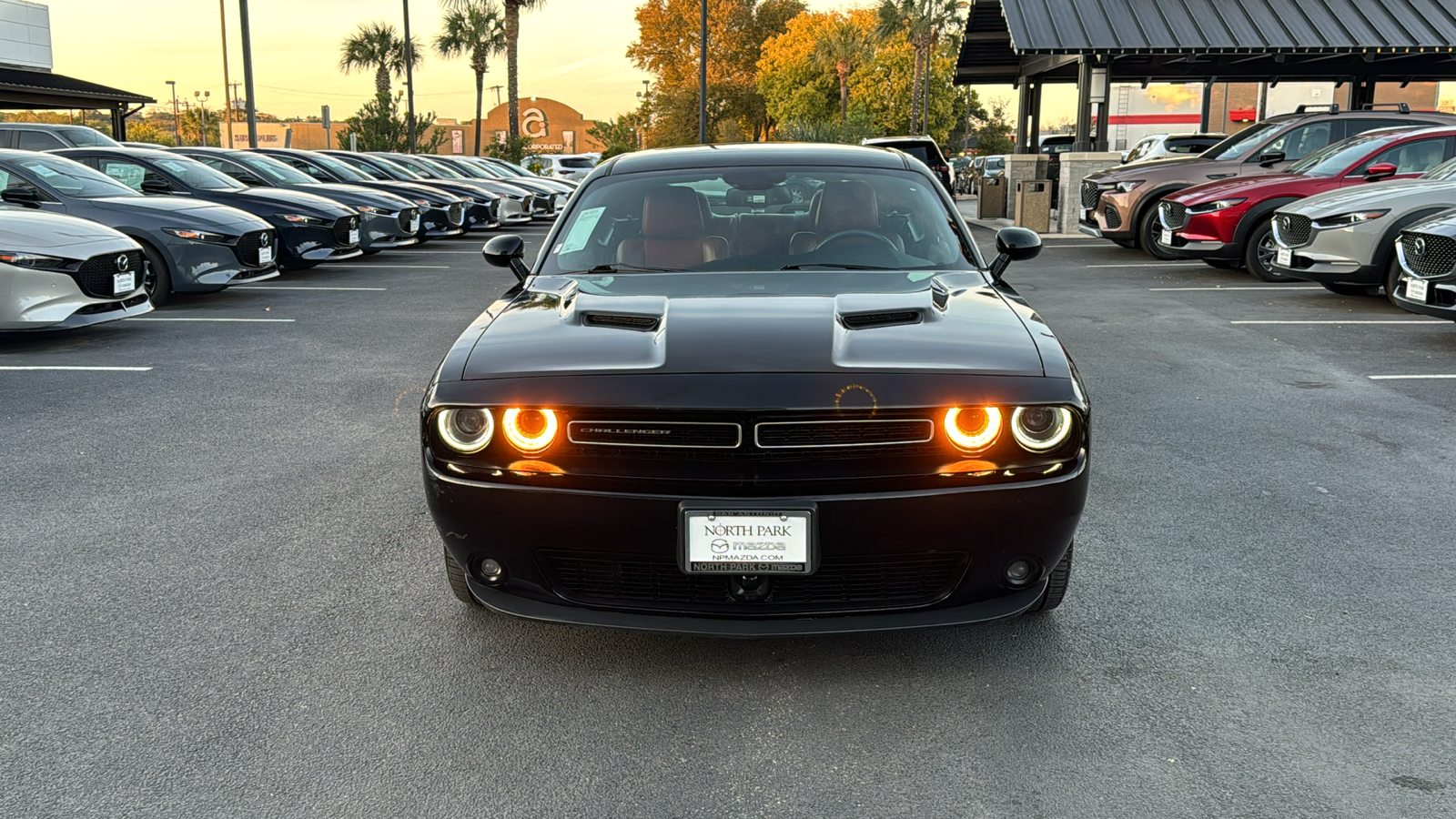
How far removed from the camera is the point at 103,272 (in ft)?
28.3

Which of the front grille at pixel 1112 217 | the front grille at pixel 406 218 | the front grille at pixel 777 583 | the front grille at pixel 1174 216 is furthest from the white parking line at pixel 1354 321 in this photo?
the front grille at pixel 406 218

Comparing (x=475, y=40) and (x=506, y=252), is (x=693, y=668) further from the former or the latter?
(x=475, y=40)

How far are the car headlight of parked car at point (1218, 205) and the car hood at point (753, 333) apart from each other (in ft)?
34.0

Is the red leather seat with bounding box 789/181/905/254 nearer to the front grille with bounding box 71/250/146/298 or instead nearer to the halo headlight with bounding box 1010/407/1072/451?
the halo headlight with bounding box 1010/407/1072/451

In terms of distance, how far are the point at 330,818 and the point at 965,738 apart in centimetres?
146

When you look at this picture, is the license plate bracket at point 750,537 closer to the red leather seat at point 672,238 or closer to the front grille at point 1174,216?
the red leather seat at point 672,238

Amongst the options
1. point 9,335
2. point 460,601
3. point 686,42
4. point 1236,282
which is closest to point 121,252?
point 9,335

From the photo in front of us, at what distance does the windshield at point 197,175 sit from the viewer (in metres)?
12.9

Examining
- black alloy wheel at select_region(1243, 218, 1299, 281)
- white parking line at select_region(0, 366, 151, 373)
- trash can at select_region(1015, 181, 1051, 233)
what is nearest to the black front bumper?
white parking line at select_region(0, 366, 151, 373)

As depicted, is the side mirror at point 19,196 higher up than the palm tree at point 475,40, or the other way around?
the palm tree at point 475,40

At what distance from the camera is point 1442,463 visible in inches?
212

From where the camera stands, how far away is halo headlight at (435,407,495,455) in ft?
9.78

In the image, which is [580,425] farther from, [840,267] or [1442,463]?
[1442,463]

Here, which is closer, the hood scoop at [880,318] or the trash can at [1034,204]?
the hood scoop at [880,318]
